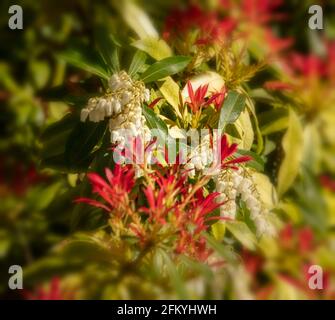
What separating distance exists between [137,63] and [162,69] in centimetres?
5

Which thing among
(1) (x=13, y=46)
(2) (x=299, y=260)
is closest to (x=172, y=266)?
(2) (x=299, y=260)

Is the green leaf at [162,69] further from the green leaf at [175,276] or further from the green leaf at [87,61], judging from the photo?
the green leaf at [175,276]

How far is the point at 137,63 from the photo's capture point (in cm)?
79

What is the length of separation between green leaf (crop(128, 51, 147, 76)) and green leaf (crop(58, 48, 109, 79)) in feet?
0.13

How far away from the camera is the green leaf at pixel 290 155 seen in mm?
951

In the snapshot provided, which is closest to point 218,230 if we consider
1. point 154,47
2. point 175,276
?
point 175,276

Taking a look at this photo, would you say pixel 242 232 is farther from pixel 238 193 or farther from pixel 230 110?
pixel 230 110

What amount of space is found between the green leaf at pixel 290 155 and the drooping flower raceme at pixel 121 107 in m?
0.35

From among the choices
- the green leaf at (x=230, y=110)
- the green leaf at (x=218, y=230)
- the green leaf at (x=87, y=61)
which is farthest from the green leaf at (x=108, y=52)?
the green leaf at (x=218, y=230)

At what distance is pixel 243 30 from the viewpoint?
104 cm

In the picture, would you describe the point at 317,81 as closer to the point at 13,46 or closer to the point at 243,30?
the point at 243,30

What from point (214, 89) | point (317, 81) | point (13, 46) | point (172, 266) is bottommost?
point (172, 266)

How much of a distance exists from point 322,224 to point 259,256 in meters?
0.19

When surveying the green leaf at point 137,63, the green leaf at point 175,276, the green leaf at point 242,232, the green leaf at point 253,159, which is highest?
the green leaf at point 137,63
